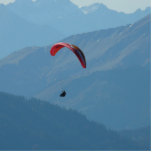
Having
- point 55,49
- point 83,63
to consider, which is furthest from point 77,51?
point 55,49

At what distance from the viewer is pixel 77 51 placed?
210 ft

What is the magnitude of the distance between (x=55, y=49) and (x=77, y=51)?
9.02 m

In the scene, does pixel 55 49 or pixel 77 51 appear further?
pixel 55 49

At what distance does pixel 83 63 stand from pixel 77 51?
223 centimetres

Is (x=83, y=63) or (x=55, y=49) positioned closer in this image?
(x=83, y=63)

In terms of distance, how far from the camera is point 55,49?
72.6 meters

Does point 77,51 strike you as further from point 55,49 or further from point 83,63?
point 55,49

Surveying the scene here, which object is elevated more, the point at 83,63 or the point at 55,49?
the point at 55,49

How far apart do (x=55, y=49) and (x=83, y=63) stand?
35.7 ft

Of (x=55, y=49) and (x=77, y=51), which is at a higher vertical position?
(x=55, y=49)

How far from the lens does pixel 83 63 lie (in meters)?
62.5
